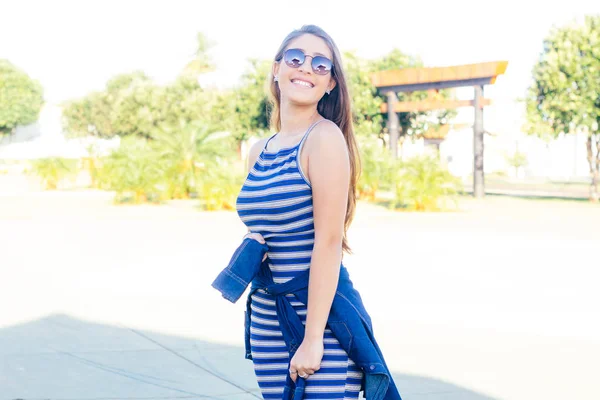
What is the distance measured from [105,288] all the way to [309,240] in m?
6.49

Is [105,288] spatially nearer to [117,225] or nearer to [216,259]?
[216,259]

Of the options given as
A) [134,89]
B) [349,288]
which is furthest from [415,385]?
[134,89]

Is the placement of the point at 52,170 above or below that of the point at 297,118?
below

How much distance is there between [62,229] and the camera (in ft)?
48.6

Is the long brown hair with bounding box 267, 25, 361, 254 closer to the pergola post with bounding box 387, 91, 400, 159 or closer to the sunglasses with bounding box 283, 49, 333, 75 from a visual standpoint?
the sunglasses with bounding box 283, 49, 333, 75

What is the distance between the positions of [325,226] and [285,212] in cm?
13

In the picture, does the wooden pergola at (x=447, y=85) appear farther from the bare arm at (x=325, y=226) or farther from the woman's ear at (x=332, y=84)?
the bare arm at (x=325, y=226)

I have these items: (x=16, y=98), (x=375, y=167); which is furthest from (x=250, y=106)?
(x=16, y=98)

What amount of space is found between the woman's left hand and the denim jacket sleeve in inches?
9.7

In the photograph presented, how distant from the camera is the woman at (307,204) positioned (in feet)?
7.86

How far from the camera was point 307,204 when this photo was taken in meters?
2.43

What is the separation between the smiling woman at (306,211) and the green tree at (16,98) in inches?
3156

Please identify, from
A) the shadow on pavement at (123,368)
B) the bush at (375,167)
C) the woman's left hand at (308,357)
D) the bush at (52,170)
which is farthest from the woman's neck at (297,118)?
the bush at (52,170)

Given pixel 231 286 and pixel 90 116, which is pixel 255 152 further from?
pixel 90 116
